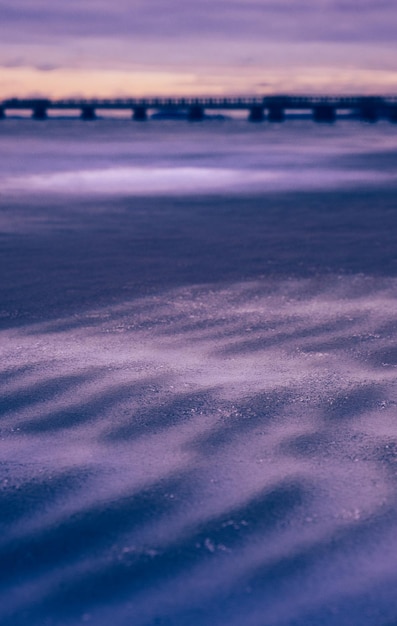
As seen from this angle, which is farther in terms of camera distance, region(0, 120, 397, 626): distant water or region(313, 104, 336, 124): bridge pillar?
region(313, 104, 336, 124): bridge pillar

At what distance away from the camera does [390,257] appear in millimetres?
7832

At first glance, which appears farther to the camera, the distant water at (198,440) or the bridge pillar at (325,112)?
the bridge pillar at (325,112)

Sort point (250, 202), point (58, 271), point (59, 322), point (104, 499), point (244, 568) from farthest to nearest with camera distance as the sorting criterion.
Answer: point (250, 202), point (58, 271), point (59, 322), point (104, 499), point (244, 568)

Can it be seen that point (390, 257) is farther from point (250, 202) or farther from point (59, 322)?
point (250, 202)

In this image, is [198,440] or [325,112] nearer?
[198,440]

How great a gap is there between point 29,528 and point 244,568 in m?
0.76

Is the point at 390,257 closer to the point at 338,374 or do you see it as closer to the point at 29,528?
the point at 338,374

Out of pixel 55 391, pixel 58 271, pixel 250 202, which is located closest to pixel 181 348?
pixel 55 391

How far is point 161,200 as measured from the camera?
14.4 m

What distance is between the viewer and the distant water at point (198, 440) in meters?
2.29

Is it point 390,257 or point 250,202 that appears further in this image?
point 250,202

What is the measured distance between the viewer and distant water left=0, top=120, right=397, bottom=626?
7.52 ft

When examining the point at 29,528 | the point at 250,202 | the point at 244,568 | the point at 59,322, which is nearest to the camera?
the point at 244,568

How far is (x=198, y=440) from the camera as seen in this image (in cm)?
331
